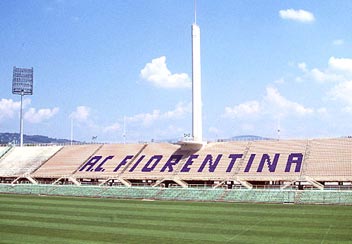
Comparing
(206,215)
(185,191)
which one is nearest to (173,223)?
(206,215)

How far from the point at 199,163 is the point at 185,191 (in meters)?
14.0

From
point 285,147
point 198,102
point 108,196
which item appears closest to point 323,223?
point 108,196

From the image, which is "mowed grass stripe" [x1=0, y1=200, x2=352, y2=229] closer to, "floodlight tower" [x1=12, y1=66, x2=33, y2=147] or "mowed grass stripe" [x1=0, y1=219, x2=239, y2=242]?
"mowed grass stripe" [x1=0, y1=219, x2=239, y2=242]

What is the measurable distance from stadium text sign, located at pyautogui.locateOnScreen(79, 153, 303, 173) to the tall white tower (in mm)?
3745

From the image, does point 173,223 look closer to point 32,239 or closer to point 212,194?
point 32,239

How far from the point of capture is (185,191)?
146 ft

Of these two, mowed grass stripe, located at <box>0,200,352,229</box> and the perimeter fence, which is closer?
mowed grass stripe, located at <box>0,200,352,229</box>

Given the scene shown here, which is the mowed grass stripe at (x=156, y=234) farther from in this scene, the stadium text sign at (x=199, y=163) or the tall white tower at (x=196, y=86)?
the tall white tower at (x=196, y=86)

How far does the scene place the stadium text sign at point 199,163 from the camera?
54125mm

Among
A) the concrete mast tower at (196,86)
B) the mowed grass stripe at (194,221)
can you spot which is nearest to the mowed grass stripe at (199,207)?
the mowed grass stripe at (194,221)

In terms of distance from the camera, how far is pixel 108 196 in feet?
151

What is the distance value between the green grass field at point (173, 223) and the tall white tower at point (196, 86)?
81.2 ft

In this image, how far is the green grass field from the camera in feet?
72.2

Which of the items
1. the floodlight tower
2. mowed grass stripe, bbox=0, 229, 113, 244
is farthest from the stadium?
the floodlight tower
